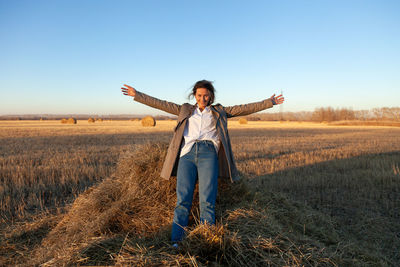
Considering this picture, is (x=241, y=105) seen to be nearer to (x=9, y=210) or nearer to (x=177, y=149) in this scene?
(x=177, y=149)

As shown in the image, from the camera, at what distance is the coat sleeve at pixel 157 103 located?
3.63m

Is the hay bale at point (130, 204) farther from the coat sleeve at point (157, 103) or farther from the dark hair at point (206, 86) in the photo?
the dark hair at point (206, 86)

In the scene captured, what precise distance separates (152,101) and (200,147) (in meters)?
0.99

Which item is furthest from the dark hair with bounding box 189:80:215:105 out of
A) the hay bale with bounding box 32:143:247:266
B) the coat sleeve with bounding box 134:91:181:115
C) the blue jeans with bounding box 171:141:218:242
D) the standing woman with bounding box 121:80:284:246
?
the hay bale with bounding box 32:143:247:266

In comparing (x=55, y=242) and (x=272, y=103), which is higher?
(x=272, y=103)

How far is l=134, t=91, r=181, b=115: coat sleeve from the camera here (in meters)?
3.63

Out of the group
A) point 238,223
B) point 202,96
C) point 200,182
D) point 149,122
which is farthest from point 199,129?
point 149,122

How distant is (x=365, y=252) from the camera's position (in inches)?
124

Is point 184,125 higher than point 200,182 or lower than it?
higher

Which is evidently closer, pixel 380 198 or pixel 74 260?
pixel 74 260

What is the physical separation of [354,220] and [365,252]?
4.95 ft

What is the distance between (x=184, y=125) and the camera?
11.6ft

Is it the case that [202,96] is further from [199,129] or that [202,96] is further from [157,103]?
[157,103]

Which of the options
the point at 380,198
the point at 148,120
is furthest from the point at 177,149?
the point at 148,120
